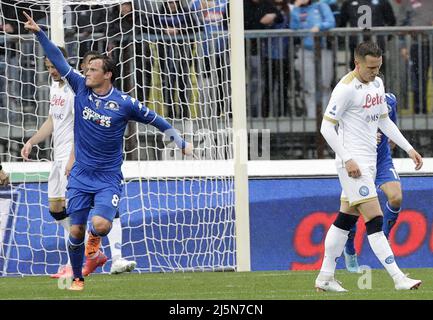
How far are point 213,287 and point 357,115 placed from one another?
2061mm

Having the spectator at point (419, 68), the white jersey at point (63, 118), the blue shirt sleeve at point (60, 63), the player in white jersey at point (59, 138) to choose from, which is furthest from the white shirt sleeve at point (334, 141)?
the spectator at point (419, 68)

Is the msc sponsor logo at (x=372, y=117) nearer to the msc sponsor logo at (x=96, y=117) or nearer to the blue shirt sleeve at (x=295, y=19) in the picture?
the msc sponsor logo at (x=96, y=117)

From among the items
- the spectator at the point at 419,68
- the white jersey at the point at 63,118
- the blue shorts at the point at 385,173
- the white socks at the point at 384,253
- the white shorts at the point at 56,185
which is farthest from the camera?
the spectator at the point at 419,68

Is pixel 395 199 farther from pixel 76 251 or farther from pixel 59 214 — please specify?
pixel 59 214

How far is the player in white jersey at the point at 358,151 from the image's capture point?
391 inches

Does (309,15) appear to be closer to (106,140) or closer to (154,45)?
(154,45)

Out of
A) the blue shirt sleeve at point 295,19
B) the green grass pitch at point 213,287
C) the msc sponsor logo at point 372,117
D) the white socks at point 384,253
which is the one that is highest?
the blue shirt sleeve at point 295,19

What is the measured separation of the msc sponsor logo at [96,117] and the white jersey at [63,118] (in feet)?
6.03

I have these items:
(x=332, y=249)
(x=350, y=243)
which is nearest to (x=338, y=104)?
(x=332, y=249)

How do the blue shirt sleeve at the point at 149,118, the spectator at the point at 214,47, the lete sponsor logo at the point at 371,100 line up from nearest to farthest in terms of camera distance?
the lete sponsor logo at the point at 371,100 < the blue shirt sleeve at the point at 149,118 < the spectator at the point at 214,47

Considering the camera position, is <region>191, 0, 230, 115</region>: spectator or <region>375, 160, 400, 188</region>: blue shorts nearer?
<region>375, 160, 400, 188</region>: blue shorts

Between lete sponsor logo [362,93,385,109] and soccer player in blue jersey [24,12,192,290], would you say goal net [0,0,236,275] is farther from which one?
lete sponsor logo [362,93,385,109]

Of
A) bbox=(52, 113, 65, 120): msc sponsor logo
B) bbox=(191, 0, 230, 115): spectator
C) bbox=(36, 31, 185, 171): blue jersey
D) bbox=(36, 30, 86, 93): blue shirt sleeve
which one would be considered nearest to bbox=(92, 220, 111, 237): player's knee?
bbox=(36, 31, 185, 171): blue jersey

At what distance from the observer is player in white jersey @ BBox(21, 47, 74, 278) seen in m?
12.4
